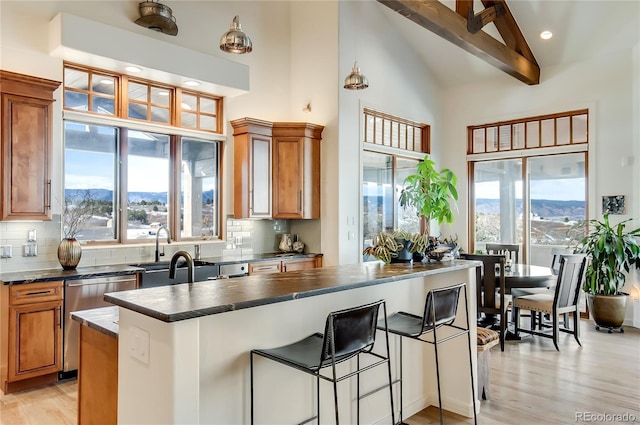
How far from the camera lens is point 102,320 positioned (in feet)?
7.72

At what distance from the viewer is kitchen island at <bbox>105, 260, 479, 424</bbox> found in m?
1.72

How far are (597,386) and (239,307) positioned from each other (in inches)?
137

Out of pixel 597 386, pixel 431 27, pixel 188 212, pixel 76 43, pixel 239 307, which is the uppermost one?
pixel 431 27

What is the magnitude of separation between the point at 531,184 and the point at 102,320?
6563 mm

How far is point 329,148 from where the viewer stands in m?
6.11

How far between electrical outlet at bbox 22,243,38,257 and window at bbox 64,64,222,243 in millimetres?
455

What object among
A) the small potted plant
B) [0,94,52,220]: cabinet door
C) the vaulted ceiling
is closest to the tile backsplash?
the small potted plant

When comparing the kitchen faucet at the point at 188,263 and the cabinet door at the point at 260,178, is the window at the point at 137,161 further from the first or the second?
the kitchen faucet at the point at 188,263

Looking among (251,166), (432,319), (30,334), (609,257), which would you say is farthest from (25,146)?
(609,257)

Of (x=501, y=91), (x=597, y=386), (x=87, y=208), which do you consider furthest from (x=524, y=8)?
(x=87, y=208)

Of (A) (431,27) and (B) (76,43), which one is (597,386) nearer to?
(A) (431,27)

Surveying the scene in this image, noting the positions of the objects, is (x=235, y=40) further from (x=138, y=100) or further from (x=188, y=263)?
(x=138, y=100)

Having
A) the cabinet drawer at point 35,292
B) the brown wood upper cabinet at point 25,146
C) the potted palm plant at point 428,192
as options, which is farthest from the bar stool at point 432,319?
the potted palm plant at point 428,192

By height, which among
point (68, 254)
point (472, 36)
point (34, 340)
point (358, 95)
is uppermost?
point (472, 36)
